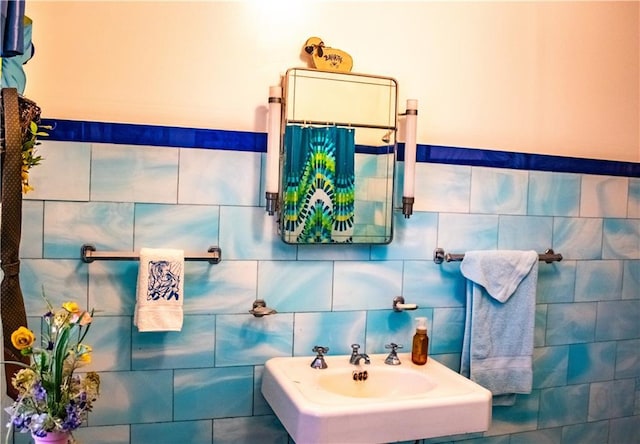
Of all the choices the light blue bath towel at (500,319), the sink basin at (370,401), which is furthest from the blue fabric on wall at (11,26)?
the light blue bath towel at (500,319)

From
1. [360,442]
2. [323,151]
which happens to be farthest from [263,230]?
[360,442]

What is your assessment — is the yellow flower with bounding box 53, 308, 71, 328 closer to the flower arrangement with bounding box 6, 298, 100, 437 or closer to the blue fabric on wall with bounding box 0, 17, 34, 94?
the flower arrangement with bounding box 6, 298, 100, 437

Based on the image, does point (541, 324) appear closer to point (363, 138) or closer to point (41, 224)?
point (363, 138)

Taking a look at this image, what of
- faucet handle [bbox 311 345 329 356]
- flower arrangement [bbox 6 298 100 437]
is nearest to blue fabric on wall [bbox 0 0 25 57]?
flower arrangement [bbox 6 298 100 437]

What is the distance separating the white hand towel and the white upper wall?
43 centimetres

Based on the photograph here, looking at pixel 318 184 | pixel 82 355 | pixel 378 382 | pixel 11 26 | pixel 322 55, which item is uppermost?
pixel 322 55

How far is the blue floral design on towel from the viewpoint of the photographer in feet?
5.79

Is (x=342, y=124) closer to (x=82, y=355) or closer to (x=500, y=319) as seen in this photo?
(x=500, y=319)

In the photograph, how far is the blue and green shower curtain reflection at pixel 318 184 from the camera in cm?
195

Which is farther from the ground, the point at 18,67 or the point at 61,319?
the point at 18,67

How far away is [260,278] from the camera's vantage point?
1.97 meters

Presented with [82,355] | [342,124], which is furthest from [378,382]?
[82,355]

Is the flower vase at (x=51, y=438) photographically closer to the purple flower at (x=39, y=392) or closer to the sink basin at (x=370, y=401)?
the purple flower at (x=39, y=392)

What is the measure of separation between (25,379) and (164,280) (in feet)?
1.77
